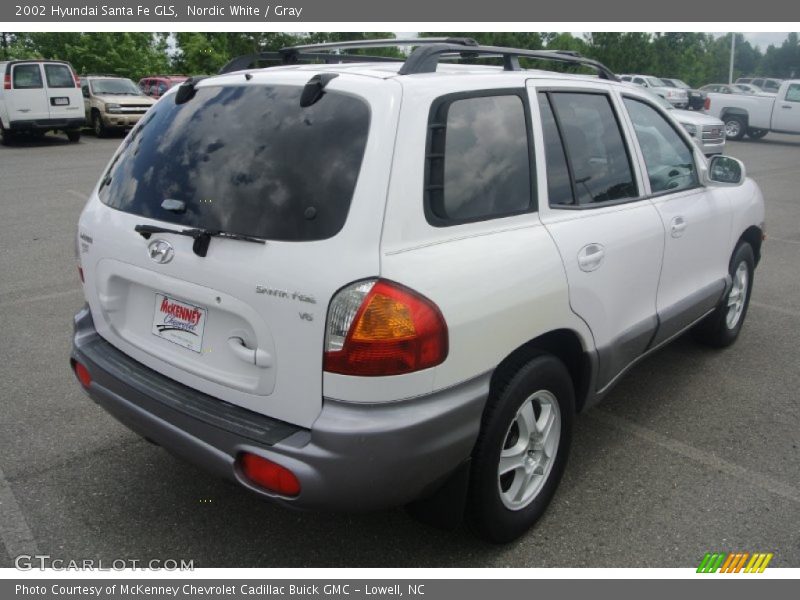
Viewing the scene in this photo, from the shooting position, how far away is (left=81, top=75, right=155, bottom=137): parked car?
20.1m

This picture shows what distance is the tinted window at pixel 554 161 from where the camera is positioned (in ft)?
10.0

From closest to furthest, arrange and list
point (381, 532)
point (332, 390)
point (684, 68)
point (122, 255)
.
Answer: point (332, 390), point (122, 255), point (381, 532), point (684, 68)

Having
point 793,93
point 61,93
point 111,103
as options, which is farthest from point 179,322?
point 793,93

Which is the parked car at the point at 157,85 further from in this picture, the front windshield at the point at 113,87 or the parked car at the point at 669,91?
the parked car at the point at 669,91

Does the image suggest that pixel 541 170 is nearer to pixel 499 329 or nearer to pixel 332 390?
pixel 499 329

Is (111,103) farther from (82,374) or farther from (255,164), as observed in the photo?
(255,164)

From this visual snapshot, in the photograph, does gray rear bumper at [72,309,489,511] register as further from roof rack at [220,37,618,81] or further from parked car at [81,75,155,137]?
parked car at [81,75,155,137]

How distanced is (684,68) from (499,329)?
55307mm

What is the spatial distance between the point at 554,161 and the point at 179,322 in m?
1.64

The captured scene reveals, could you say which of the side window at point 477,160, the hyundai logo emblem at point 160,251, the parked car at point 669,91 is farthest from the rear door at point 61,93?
the parked car at point 669,91

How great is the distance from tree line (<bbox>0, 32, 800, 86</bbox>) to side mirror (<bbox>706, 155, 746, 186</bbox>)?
19.3 m

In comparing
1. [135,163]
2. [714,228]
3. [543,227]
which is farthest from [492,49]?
[714,228]

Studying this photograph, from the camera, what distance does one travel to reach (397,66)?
3.05 metres

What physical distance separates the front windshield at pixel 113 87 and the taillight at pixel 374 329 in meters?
20.8
